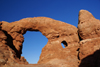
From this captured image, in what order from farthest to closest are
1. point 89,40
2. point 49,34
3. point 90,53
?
1. point 49,34
2. point 89,40
3. point 90,53

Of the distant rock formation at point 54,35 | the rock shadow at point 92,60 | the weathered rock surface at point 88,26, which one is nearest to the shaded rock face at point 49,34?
the distant rock formation at point 54,35

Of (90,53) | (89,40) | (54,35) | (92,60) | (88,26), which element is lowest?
(92,60)

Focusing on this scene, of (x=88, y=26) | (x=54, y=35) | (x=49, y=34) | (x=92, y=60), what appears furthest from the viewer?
(x=49, y=34)

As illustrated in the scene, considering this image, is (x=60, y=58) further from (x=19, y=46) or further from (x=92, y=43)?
(x=19, y=46)

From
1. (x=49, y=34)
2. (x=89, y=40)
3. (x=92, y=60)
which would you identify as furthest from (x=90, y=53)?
(x=49, y=34)

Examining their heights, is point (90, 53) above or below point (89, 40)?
below

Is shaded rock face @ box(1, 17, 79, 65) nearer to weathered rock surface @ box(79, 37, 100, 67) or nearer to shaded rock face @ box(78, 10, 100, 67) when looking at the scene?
shaded rock face @ box(78, 10, 100, 67)

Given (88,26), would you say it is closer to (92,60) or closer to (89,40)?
(89,40)

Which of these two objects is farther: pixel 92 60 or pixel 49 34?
pixel 49 34

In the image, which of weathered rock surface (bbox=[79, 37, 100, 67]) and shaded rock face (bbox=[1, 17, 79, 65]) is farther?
shaded rock face (bbox=[1, 17, 79, 65])

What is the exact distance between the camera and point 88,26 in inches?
589

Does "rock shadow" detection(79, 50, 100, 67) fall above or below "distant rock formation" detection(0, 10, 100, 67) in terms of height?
below

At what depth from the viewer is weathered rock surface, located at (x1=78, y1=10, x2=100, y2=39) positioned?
47.6 feet

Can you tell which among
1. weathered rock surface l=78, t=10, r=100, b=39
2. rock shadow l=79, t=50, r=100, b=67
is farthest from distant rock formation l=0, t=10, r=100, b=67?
rock shadow l=79, t=50, r=100, b=67
